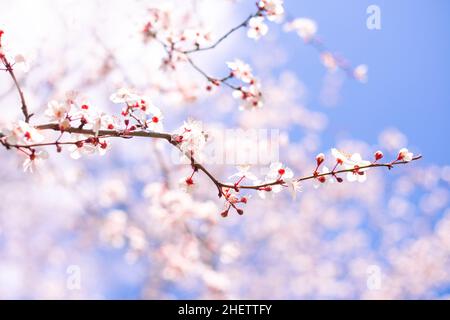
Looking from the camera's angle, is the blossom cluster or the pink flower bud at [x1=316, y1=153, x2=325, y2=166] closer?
the pink flower bud at [x1=316, y1=153, x2=325, y2=166]

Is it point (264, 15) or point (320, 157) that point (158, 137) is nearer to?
point (320, 157)

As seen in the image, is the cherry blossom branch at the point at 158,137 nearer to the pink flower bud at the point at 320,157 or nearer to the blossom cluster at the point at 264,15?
the pink flower bud at the point at 320,157

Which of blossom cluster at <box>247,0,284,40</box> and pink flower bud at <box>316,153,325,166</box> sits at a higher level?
blossom cluster at <box>247,0,284,40</box>

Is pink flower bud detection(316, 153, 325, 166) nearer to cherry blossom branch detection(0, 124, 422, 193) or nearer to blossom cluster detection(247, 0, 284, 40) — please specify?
cherry blossom branch detection(0, 124, 422, 193)

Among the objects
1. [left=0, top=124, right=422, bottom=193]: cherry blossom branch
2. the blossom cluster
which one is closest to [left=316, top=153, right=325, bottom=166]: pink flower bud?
[left=0, top=124, right=422, bottom=193]: cherry blossom branch

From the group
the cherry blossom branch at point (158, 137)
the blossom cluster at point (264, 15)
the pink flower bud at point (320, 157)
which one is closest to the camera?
the cherry blossom branch at point (158, 137)

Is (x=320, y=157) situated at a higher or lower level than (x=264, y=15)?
lower

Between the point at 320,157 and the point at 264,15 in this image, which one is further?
the point at 264,15

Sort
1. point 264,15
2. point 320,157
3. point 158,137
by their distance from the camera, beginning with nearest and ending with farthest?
point 158,137 → point 320,157 → point 264,15

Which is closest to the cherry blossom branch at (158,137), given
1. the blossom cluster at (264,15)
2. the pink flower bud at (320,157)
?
the pink flower bud at (320,157)

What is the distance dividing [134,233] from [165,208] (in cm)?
260

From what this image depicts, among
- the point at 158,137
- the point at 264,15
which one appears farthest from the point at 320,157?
the point at 264,15

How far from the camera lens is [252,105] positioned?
14.1 ft
